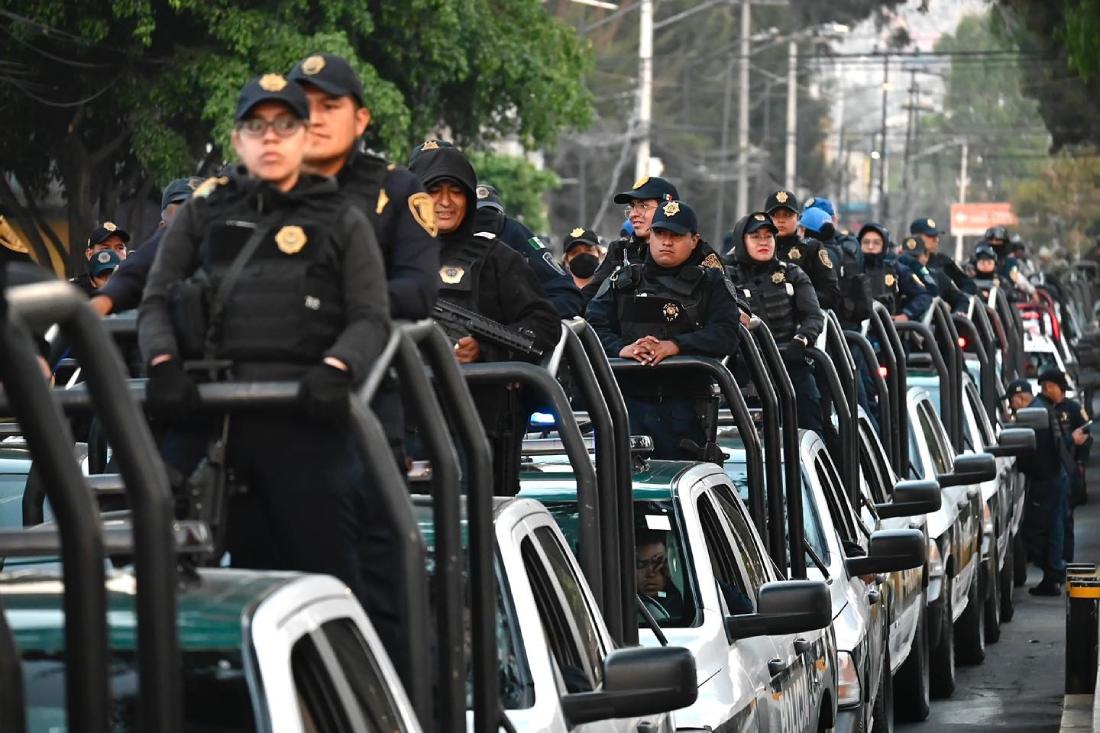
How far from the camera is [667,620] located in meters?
7.98

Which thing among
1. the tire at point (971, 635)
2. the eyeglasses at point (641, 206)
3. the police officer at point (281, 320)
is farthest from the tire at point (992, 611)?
the police officer at point (281, 320)

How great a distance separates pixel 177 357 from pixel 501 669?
1.34 m

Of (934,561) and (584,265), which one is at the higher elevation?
(584,265)

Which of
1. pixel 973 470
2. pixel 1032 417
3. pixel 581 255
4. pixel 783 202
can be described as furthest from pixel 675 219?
pixel 1032 417

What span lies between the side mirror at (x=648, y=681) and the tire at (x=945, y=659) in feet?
26.5

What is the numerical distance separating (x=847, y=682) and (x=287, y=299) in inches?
197

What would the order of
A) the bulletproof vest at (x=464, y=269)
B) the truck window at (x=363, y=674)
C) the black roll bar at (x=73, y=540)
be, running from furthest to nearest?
the bulletproof vest at (x=464, y=269)
the truck window at (x=363, y=674)
the black roll bar at (x=73, y=540)

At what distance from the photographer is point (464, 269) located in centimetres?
823

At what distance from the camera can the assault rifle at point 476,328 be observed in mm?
7336

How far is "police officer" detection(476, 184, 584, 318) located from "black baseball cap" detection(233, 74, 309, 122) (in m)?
3.66

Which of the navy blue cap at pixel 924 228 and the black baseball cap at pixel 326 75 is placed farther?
the navy blue cap at pixel 924 228

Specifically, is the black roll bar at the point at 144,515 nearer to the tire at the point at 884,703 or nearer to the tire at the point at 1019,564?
the tire at the point at 884,703

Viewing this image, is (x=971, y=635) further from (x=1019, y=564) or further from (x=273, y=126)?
(x=273, y=126)

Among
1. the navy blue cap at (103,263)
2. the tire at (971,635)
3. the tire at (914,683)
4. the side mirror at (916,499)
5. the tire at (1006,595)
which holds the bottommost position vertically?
the tire at (1006,595)
